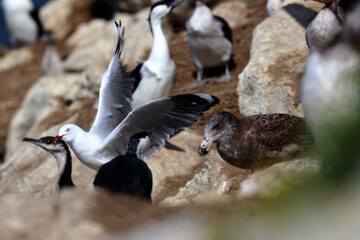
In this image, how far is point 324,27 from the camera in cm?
1070

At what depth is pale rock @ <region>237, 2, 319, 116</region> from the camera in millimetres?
10961

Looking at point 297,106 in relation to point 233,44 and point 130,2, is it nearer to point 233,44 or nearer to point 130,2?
point 233,44

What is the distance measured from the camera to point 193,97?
959 cm

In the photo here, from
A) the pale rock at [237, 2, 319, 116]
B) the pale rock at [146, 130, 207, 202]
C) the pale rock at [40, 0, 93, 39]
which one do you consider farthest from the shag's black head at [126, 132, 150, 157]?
the pale rock at [40, 0, 93, 39]

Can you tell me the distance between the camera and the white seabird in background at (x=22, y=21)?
24734 mm

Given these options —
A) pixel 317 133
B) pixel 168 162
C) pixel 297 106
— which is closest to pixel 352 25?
pixel 317 133

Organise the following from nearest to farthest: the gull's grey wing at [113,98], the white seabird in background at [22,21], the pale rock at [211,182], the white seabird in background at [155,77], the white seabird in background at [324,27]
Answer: the pale rock at [211,182], the gull's grey wing at [113,98], the white seabird in background at [324,27], the white seabird in background at [155,77], the white seabird in background at [22,21]

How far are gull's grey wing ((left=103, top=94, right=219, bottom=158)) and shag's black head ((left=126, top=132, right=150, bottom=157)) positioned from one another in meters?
0.36

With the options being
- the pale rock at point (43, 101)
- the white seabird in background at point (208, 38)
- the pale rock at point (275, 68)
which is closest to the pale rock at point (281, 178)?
the pale rock at point (275, 68)

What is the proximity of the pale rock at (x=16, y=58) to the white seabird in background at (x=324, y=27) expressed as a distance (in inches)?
583

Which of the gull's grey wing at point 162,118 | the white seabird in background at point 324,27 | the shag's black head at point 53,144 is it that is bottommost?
the shag's black head at point 53,144

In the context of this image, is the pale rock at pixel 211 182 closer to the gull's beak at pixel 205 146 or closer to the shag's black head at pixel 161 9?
the gull's beak at pixel 205 146

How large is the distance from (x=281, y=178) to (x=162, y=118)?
3.73m

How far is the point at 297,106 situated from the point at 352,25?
14.1ft
